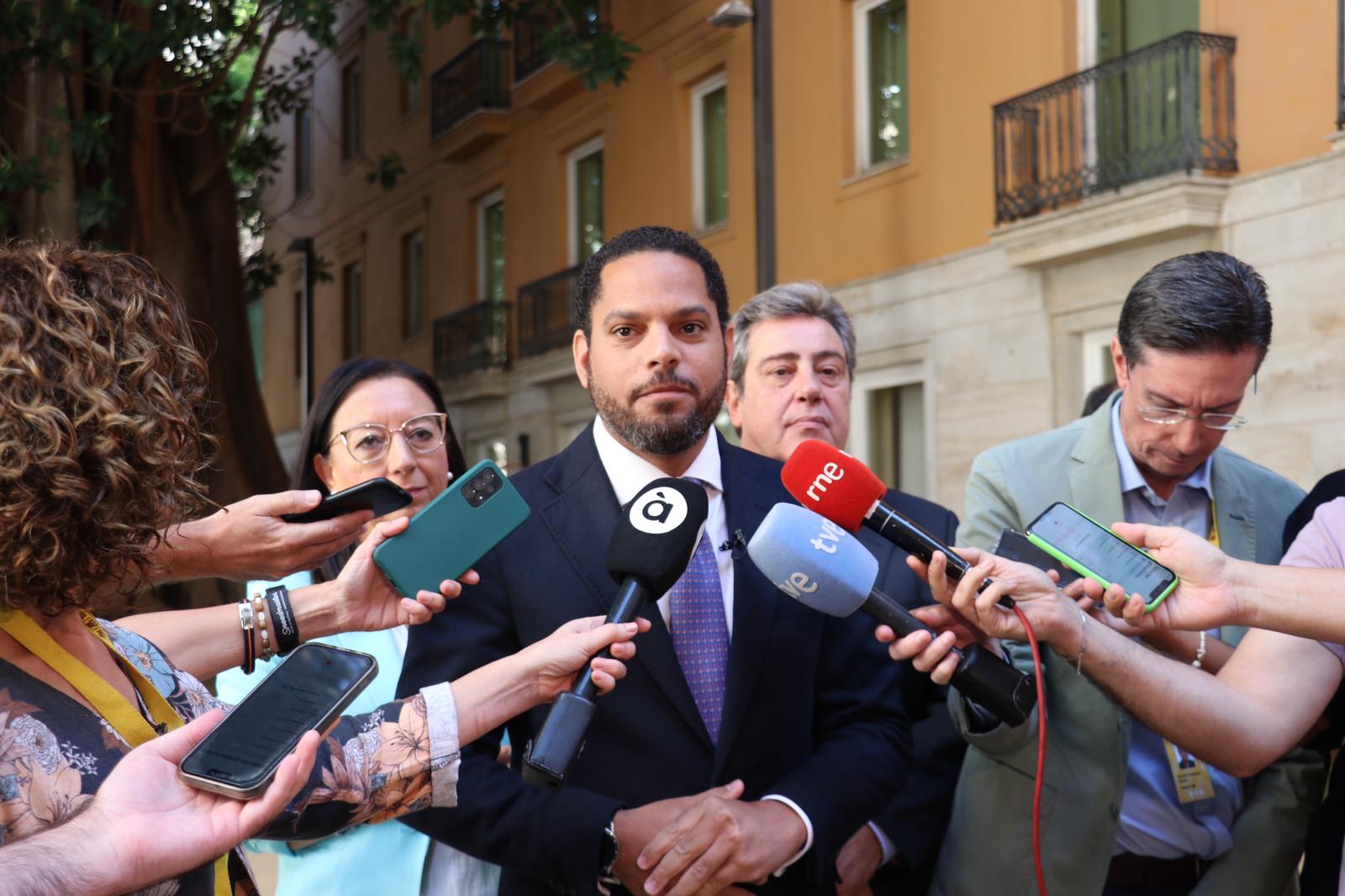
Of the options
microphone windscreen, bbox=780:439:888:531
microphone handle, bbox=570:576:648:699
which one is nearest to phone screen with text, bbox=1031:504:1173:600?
microphone windscreen, bbox=780:439:888:531

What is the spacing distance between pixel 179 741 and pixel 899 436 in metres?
12.7

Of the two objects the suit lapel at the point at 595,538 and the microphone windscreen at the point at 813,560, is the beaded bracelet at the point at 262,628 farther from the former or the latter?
the microphone windscreen at the point at 813,560

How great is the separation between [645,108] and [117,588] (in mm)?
16056

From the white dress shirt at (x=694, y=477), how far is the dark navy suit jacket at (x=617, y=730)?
0.04 meters

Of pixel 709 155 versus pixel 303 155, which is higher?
pixel 303 155

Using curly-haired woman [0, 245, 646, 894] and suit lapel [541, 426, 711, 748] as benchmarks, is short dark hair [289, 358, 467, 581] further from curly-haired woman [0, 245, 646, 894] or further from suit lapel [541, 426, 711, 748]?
curly-haired woman [0, 245, 646, 894]

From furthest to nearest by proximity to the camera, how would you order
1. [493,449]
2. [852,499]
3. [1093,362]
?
[493,449]
[1093,362]
[852,499]

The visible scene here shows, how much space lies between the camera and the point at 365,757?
7.20 ft

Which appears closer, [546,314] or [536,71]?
[536,71]

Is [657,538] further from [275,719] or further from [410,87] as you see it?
[410,87]

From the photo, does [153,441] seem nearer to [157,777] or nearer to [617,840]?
[157,777]

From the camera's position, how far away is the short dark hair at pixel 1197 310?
3.43 metres

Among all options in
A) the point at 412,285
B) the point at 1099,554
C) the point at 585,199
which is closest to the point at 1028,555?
the point at 1099,554

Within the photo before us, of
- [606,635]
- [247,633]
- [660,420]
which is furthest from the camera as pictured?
[660,420]
